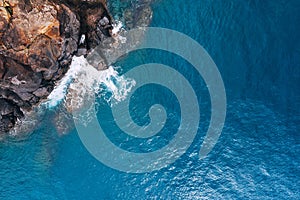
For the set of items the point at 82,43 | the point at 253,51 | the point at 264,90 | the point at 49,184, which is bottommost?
the point at 49,184

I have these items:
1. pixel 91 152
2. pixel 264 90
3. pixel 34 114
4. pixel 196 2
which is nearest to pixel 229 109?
pixel 264 90

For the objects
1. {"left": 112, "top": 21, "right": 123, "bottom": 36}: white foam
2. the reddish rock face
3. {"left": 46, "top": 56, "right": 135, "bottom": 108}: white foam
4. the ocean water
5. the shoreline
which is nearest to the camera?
the reddish rock face

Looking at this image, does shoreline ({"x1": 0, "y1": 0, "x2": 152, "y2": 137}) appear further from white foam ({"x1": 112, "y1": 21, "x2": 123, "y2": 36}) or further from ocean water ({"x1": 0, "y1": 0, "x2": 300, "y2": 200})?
ocean water ({"x1": 0, "y1": 0, "x2": 300, "y2": 200})

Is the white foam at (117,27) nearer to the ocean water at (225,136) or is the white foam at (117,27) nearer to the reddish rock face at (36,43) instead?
the reddish rock face at (36,43)

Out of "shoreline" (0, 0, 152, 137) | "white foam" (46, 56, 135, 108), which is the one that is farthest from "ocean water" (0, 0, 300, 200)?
"shoreline" (0, 0, 152, 137)

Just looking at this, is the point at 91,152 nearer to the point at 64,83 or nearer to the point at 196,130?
the point at 64,83

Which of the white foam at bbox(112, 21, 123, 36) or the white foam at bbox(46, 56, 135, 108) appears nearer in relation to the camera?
the white foam at bbox(46, 56, 135, 108)
